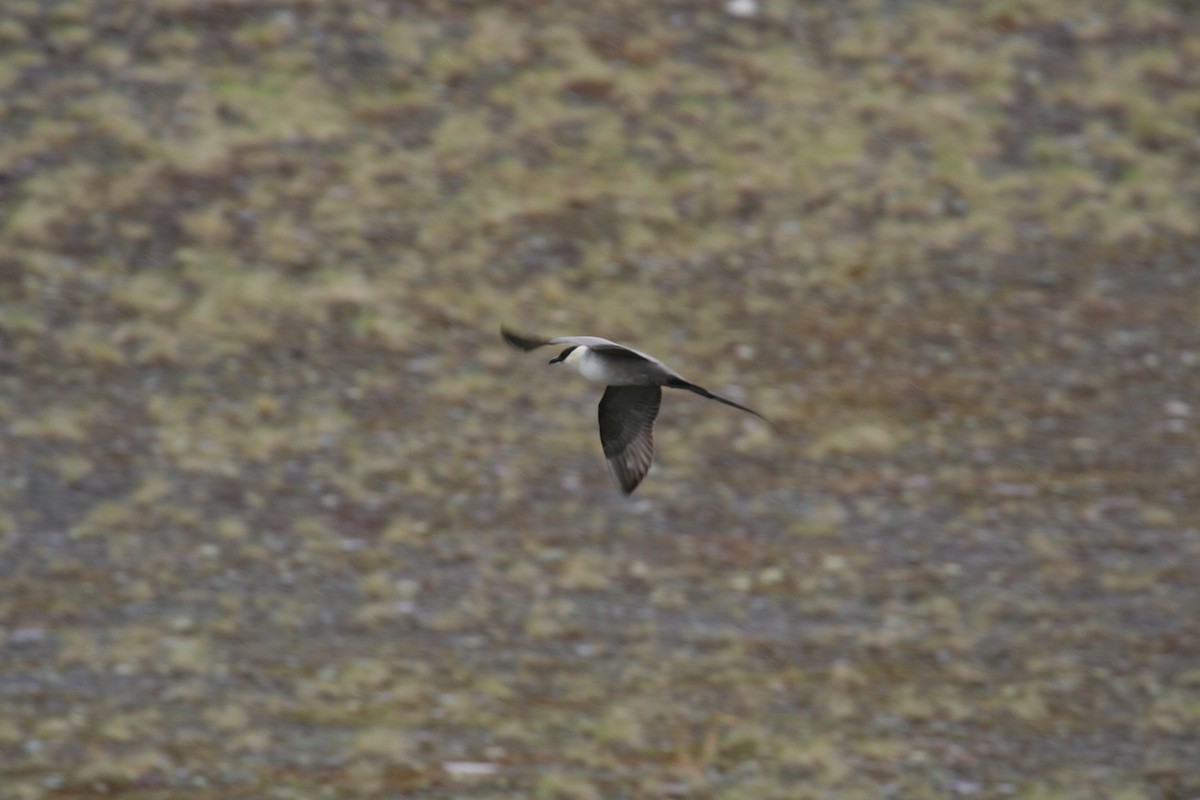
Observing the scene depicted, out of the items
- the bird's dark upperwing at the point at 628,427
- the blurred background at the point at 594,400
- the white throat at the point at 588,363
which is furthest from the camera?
the blurred background at the point at 594,400

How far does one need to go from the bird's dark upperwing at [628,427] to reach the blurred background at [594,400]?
1775 millimetres

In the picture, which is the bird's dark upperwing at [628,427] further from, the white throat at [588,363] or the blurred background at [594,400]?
the blurred background at [594,400]

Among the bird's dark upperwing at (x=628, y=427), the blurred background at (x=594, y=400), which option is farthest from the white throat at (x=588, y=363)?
the blurred background at (x=594, y=400)

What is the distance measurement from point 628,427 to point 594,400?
336cm

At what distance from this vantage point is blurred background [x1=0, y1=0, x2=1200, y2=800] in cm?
771

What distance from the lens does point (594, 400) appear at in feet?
32.5

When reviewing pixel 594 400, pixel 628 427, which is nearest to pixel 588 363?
pixel 628 427

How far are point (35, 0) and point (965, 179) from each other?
25.4 feet

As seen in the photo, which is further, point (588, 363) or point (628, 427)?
point (628, 427)

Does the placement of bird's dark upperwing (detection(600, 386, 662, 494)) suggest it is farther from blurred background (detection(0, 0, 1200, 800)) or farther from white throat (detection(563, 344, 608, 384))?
blurred background (detection(0, 0, 1200, 800))

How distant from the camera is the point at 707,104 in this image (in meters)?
12.1

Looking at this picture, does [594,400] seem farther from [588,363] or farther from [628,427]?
[588,363]

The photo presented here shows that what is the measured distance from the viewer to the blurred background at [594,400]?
7.71 meters

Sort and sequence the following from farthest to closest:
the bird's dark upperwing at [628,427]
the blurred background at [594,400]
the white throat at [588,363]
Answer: the blurred background at [594,400], the bird's dark upperwing at [628,427], the white throat at [588,363]
